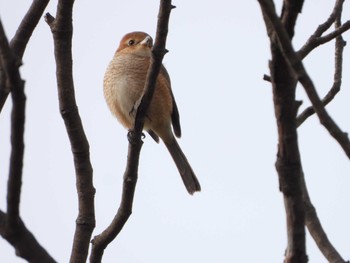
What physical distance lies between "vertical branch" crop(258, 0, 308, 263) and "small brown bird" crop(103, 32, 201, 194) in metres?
4.02

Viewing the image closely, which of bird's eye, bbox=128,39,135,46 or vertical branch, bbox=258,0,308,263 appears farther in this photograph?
bird's eye, bbox=128,39,135,46

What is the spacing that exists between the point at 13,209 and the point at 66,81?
120cm

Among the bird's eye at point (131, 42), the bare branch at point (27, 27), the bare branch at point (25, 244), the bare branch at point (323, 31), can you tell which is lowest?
the bare branch at point (25, 244)

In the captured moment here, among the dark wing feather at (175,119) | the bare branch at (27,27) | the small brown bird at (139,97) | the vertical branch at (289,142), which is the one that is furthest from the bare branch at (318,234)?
the dark wing feather at (175,119)

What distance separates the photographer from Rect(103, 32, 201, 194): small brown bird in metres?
6.03

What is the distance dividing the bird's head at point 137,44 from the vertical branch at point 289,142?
458cm

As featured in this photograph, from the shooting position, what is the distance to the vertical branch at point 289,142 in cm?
180

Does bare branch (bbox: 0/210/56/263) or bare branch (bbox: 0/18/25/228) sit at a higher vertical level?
bare branch (bbox: 0/18/25/228)

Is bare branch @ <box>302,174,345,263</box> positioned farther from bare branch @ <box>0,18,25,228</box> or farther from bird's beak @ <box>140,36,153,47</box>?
bird's beak @ <box>140,36,153,47</box>

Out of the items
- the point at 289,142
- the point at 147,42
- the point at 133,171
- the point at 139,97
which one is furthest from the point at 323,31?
the point at 147,42

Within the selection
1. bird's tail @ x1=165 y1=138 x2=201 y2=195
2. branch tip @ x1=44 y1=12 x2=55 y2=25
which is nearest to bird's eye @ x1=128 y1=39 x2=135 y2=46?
bird's tail @ x1=165 y1=138 x2=201 y2=195

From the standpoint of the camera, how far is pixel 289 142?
1803 mm

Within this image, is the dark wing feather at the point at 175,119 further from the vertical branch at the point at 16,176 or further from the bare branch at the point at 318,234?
the vertical branch at the point at 16,176

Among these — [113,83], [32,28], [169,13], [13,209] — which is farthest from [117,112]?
[13,209]
